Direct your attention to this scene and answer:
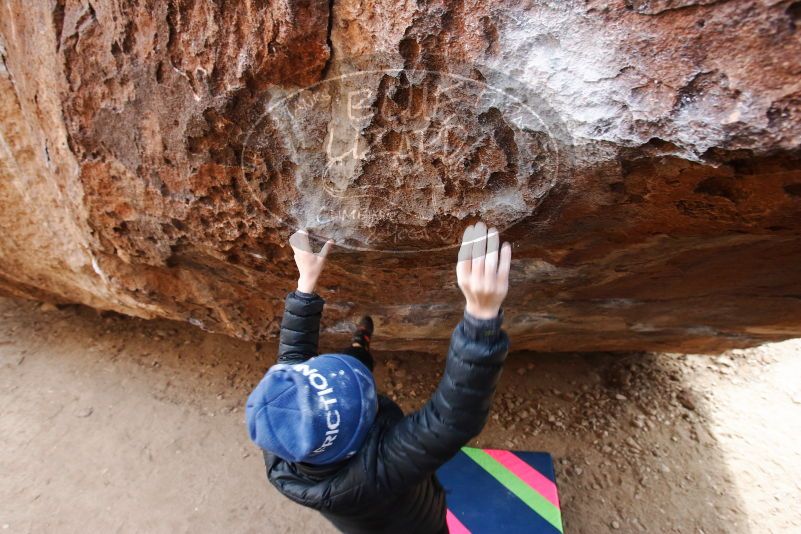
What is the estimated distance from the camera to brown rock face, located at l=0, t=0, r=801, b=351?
94 cm

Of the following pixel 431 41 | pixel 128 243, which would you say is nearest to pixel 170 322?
pixel 128 243

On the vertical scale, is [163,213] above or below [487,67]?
below

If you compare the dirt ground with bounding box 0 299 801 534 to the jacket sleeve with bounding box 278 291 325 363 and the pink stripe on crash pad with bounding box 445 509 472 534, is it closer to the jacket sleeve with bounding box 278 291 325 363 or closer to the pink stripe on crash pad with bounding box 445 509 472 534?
the pink stripe on crash pad with bounding box 445 509 472 534

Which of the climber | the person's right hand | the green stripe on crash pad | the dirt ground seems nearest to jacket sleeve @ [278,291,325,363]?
→ the climber

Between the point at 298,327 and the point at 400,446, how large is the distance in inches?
16.5

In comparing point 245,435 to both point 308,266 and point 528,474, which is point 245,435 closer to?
point 528,474

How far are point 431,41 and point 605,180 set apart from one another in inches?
19.0

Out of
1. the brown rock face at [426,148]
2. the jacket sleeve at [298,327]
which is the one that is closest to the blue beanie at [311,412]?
the jacket sleeve at [298,327]

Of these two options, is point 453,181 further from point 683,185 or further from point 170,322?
point 170,322

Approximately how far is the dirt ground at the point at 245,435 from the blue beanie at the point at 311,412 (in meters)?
1.08

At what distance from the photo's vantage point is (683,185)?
1074 mm

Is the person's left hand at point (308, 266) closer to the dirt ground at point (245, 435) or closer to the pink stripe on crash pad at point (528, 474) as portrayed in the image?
the dirt ground at point (245, 435)

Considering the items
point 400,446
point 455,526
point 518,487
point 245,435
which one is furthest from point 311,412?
point 245,435

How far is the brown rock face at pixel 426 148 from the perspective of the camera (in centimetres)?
94
